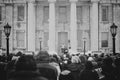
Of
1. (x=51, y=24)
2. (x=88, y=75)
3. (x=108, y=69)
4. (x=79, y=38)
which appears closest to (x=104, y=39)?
(x=79, y=38)

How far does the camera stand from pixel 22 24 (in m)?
56.1

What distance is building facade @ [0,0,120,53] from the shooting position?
54.3 m

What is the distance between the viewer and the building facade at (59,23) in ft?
178

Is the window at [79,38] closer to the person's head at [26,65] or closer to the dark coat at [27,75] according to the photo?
the person's head at [26,65]

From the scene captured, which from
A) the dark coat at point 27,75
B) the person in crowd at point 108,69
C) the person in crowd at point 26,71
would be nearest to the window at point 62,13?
the person in crowd at point 108,69

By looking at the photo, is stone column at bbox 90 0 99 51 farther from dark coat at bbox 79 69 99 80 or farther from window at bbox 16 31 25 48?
dark coat at bbox 79 69 99 80

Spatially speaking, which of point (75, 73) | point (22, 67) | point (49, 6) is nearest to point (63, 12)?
point (49, 6)

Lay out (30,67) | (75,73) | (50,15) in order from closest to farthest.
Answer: (30,67)
(75,73)
(50,15)

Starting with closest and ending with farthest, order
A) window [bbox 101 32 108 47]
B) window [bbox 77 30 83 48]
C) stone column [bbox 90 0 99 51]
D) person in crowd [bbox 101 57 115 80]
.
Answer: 1. person in crowd [bbox 101 57 115 80]
2. stone column [bbox 90 0 99 51]
3. window [bbox 101 32 108 47]
4. window [bbox 77 30 83 48]

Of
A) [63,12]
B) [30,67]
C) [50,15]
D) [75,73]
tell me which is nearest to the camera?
[30,67]

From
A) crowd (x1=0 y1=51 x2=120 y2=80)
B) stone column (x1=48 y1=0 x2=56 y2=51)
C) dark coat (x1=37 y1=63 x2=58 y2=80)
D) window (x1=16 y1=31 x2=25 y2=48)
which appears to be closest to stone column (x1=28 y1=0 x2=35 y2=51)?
window (x1=16 y1=31 x2=25 y2=48)

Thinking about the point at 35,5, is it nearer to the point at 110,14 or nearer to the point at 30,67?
the point at 110,14

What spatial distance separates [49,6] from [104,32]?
9021 mm

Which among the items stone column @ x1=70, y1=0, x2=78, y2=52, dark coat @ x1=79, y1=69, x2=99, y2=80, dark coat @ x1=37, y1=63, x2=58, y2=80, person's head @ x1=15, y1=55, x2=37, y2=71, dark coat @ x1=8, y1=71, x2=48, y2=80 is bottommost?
dark coat @ x1=79, y1=69, x2=99, y2=80
